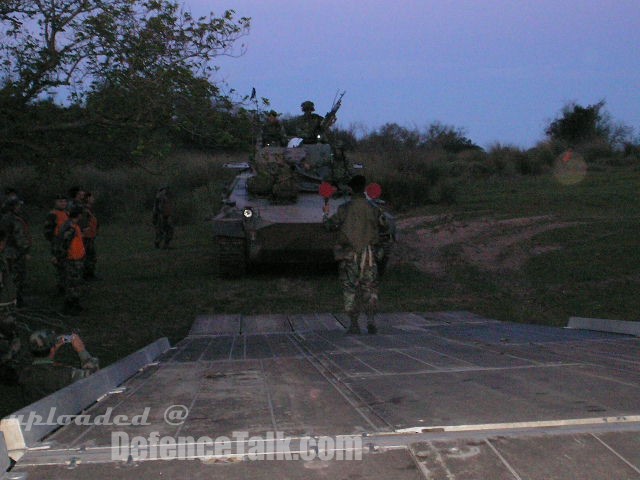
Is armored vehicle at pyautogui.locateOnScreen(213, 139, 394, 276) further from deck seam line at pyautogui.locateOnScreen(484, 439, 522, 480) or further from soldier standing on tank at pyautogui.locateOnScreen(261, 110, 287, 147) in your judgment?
deck seam line at pyautogui.locateOnScreen(484, 439, 522, 480)

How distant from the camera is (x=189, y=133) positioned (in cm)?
846

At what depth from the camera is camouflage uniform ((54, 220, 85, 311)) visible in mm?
10461

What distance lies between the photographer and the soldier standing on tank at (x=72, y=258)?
10461 mm

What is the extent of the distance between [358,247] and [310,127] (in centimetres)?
806

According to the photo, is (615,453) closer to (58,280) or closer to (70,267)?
(70,267)

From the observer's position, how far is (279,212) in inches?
517

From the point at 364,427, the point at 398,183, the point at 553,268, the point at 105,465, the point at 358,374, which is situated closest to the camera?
the point at 105,465

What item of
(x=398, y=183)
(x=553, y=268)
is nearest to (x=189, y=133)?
(x=553, y=268)

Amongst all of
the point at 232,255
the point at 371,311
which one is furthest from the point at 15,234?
the point at 371,311

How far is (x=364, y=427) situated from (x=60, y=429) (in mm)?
1363

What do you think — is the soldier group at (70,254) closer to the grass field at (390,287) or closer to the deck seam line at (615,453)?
the grass field at (390,287)

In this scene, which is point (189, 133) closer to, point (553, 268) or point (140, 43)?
point (140, 43)

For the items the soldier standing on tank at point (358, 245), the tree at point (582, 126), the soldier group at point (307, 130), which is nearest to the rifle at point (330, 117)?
the soldier group at point (307, 130)

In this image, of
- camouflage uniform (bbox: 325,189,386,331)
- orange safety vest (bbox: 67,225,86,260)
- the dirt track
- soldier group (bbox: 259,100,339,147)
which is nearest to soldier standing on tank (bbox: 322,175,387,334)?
camouflage uniform (bbox: 325,189,386,331)
